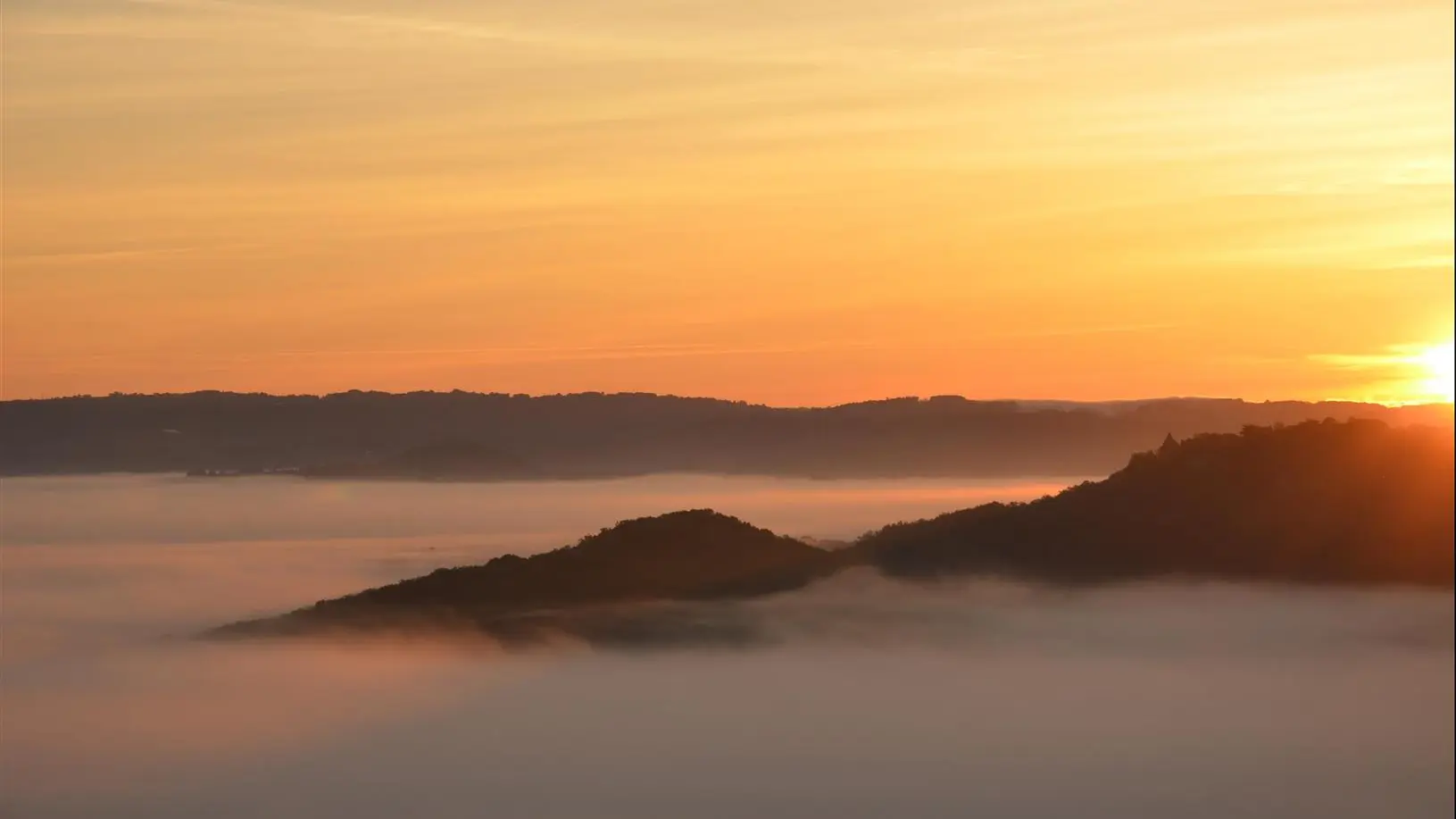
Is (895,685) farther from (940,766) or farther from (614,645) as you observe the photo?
(614,645)

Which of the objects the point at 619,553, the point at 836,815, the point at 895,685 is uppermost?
the point at 619,553

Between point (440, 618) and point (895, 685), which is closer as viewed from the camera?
point (440, 618)

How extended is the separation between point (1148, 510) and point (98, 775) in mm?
64277

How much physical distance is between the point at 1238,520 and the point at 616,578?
38792mm

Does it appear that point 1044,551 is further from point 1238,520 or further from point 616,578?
point 616,578

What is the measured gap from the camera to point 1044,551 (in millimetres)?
100812

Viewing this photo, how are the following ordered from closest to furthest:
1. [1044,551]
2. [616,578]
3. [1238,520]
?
1. [1238,520]
2. [1044,551]
3. [616,578]

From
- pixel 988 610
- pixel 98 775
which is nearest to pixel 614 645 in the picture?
pixel 988 610

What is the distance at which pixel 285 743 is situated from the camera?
128m

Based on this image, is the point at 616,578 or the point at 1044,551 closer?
the point at 1044,551

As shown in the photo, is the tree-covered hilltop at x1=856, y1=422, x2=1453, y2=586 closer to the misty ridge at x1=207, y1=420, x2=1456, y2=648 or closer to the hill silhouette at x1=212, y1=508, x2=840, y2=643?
the misty ridge at x1=207, y1=420, x2=1456, y2=648

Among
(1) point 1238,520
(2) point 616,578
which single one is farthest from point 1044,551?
(2) point 616,578

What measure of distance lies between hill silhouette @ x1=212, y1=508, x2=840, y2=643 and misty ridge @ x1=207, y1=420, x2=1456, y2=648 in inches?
4.4

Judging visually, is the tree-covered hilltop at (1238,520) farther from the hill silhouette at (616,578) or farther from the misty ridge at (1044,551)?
the hill silhouette at (616,578)
